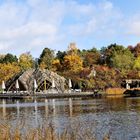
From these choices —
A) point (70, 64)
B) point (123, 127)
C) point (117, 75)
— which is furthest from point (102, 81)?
point (123, 127)

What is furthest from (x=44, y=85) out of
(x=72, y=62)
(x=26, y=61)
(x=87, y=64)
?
(x=26, y=61)

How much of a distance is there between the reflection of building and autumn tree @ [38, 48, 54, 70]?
1767 cm

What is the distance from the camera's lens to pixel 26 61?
140 meters

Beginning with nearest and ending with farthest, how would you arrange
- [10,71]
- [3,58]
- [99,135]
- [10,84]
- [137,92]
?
[99,135]
[137,92]
[10,84]
[10,71]
[3,58]

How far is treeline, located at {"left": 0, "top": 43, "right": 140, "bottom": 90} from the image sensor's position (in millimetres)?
110812

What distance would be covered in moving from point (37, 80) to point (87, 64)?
24.7m

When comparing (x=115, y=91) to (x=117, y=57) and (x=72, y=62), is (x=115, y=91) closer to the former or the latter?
(x=117, y=57)

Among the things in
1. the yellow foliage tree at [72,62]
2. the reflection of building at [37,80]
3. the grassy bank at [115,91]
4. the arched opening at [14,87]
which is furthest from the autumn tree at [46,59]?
the grassy bank at [115,91]

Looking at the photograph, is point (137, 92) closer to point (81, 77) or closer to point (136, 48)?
point (81, 77)

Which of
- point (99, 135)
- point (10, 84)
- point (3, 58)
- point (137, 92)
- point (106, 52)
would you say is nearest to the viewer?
point (99, 135)

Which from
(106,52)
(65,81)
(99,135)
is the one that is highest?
(106,52)

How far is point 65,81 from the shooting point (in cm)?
11225

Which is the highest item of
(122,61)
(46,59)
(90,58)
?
(46,59)

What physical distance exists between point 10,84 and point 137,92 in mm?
33939
